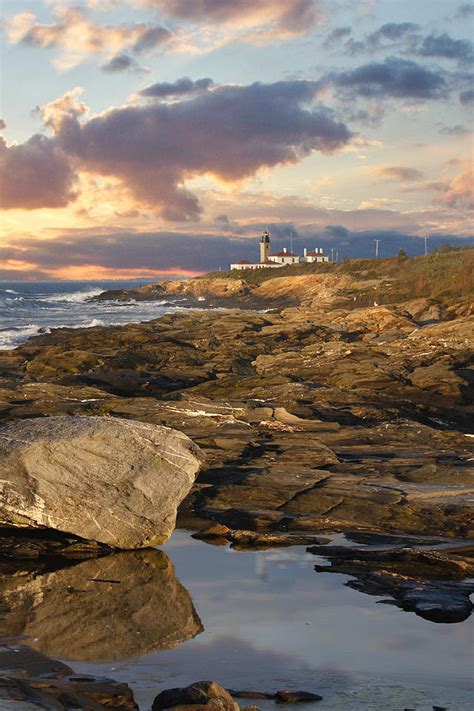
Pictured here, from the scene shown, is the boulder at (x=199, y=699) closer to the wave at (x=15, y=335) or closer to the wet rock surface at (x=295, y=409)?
the wet rock surface at (x=295, y=409)

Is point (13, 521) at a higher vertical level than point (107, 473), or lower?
lower

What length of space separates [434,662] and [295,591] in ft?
9.41

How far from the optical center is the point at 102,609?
10.8 meters

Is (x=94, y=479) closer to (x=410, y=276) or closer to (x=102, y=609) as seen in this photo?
(x=102, y=609)

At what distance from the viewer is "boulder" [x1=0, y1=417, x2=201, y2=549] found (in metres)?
13.1

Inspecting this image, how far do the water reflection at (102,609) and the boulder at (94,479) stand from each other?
24.1 inches

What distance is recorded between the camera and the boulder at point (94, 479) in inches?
518

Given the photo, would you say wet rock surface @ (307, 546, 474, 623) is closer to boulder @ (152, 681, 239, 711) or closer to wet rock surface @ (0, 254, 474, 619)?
wet rock surface @ (0, 254, 474, 619)

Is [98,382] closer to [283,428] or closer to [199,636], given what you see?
[283,428]

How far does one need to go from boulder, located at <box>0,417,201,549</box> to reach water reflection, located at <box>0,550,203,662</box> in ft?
2.01

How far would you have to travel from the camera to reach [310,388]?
29281 millimetres

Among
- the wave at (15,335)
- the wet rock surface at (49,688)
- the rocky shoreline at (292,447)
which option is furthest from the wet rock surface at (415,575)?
the wave at (15,335)

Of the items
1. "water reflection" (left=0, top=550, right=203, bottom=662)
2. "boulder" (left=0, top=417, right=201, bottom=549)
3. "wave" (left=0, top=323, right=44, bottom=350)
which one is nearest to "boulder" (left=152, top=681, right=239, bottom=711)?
"water reflection" (left=0, top=550, right=203, bottom=662)

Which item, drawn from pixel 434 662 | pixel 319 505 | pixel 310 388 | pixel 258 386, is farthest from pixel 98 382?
pixel 434 662
